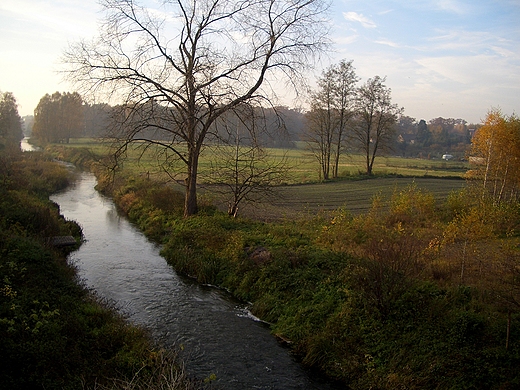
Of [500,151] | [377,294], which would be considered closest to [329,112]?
[500,151]

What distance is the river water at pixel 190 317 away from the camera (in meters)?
9.21

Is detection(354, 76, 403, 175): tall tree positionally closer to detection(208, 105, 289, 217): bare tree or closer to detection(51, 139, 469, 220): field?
detection(51, 139, 469, 220): field

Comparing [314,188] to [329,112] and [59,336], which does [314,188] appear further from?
[59,336]

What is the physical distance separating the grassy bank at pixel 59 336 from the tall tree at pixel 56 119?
74.6 meters

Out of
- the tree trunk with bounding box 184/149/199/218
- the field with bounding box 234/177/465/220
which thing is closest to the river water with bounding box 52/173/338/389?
the tree trunk with bounding box 184/149/199/218

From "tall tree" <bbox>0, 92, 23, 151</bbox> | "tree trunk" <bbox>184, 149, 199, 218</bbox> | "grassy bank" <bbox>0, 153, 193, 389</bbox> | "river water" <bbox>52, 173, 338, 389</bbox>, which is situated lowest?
"river water" <bbox>52, 173, 338, 389</bbox>

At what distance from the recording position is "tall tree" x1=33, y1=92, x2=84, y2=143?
3157 inches

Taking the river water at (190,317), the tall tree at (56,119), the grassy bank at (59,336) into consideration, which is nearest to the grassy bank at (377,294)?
the river water at (190,317)

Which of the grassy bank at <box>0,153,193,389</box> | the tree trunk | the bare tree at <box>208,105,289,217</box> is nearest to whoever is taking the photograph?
the grassy bank at <box>0,153,193,389</box>

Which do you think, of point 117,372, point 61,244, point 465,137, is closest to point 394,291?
point 117,372

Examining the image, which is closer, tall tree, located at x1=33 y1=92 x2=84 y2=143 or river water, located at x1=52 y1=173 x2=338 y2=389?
river water, located at x1=52 y1=173 x2=338 y2=389

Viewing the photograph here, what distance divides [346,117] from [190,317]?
3961 cm

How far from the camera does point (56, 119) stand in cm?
8050

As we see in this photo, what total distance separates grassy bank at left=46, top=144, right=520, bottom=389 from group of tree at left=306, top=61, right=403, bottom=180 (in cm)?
2978
